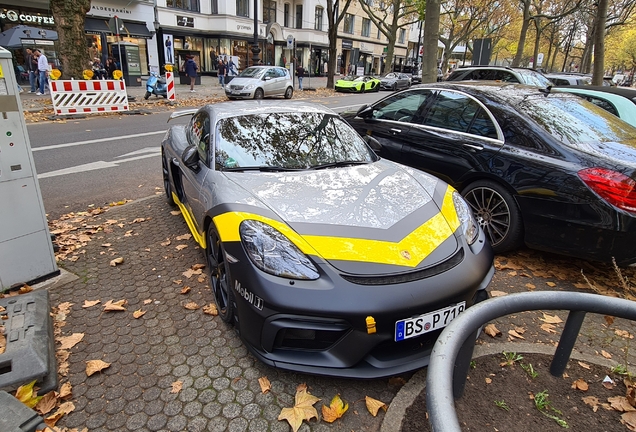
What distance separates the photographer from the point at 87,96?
12945mm

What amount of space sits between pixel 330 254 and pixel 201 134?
223cm

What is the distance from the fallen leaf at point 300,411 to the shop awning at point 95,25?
27975 mm

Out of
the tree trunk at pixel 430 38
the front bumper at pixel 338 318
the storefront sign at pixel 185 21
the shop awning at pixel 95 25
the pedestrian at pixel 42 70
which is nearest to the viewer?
the front bumper at pixel 338 318

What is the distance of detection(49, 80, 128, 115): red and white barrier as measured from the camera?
12.3 meters

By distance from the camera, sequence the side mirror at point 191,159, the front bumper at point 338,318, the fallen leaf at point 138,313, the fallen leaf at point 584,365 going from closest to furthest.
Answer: the front bumper at point 338,318, the fallen leaf at point 584,365, the fallen leaf at point 138,313, the side mirror at point 191,159

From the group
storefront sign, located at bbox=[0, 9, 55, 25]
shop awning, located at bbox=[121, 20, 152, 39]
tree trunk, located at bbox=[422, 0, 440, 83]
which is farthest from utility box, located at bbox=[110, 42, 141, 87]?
tree trunk, located at bbox=[422, 0, 440, 83]

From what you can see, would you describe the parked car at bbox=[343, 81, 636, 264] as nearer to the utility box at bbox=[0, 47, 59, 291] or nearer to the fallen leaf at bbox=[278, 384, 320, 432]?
the fallen leaf at bbox=[278, 384, 320, 432]

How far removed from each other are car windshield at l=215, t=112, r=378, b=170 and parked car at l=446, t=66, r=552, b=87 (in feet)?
25.7

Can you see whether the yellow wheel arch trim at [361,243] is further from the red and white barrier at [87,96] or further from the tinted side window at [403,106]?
the red and white barrier at [87,96]

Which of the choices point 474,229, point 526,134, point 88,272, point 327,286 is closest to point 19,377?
point 88,272

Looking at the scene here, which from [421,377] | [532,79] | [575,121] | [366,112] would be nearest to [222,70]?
[532,79]

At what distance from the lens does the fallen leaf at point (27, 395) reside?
7.20ft

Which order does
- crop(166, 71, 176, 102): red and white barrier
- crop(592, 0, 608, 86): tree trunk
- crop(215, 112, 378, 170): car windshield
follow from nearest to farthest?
crop(215, 112, 378, 170): car windshield
crop(592, 0, 608, 86): tree trunk
crop(166, 71, 176, 102): red and white barrier

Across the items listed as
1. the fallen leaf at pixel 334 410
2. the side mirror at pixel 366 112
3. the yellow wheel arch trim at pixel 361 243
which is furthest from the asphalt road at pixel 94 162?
the fallen leaf at pixel 334 410
